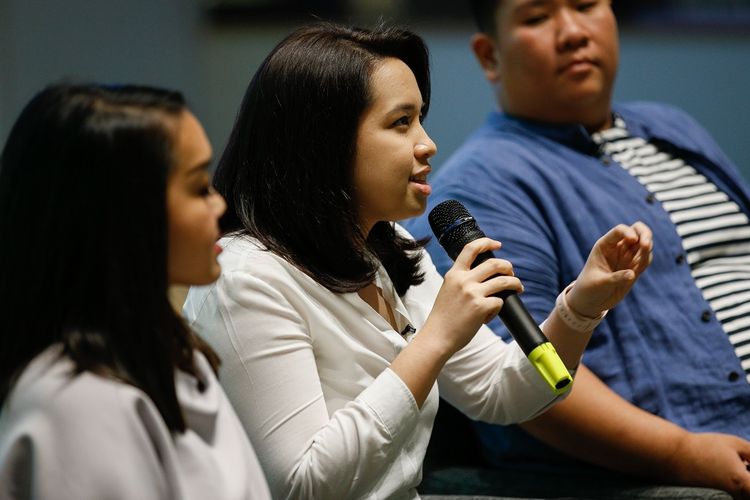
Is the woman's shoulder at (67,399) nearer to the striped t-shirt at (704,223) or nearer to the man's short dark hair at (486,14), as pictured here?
the striped t-shirt at (704,223)

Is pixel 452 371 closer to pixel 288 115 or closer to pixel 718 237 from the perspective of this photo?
pixel 288 115

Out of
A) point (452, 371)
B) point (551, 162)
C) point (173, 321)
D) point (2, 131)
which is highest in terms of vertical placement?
point (173, 321)

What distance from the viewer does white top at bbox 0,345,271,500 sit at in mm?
969

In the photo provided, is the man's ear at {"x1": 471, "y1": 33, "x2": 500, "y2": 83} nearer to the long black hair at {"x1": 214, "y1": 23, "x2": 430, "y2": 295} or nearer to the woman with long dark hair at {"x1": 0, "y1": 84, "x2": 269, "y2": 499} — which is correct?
the long black hair at {"x1": 214, "y1": 23, "x2": 430, "y2": 295}

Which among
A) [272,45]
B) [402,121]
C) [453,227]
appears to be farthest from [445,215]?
[272,45]

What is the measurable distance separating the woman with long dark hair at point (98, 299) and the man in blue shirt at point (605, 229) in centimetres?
83

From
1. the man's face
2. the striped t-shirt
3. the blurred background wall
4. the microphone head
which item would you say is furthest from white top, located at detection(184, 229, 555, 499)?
the blurred background wall

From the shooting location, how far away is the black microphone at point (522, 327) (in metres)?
1.29

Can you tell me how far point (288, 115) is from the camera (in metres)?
1.42

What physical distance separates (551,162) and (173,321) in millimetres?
1080

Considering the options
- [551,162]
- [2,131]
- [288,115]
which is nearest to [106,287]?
[288,115]

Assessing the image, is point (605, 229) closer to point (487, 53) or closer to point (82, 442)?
point (487, 53)

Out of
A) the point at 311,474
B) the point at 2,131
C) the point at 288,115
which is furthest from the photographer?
the point at 2,131

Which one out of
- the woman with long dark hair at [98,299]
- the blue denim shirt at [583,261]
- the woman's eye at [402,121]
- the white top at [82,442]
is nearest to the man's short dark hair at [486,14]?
the blue denim shirt at [583,261]
